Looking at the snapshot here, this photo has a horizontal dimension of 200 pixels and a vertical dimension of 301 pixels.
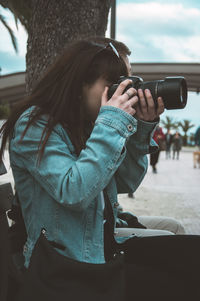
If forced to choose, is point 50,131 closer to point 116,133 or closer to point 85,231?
point 116,133

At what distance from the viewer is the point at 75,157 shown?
4.00ft

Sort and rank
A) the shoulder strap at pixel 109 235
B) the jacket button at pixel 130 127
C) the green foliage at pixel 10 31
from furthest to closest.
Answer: the green foliage at pixel 10 31 < the shoulder strap at pixel 109 235 < the jacket button at pixel 130 127

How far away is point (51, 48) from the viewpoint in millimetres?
2699

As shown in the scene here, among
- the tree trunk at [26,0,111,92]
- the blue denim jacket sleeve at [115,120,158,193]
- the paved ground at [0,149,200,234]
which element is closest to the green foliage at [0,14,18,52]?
the paved ground at [0,149,200,234]

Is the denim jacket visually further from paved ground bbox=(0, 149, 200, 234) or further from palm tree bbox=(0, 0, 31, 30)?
palm tree bbox=(0, 0, 31, 30)

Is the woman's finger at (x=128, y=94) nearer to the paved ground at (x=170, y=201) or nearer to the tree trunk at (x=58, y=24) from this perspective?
the tree trunk at (x=58, y=24)

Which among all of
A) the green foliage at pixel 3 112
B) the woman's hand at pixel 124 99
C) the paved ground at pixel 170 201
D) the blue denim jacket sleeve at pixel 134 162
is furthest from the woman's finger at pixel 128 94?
the green foliage at pixel 3 112

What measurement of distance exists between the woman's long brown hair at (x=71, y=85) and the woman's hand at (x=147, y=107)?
0.14 m

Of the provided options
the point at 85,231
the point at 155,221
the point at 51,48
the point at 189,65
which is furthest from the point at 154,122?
the point at 189,65

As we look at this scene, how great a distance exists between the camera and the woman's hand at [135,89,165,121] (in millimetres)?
1225

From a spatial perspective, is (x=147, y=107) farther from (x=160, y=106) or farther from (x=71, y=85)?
(x=71, y=85)

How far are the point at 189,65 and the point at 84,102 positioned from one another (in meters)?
8.40

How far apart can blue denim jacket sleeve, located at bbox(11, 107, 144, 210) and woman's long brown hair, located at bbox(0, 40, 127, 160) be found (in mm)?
63

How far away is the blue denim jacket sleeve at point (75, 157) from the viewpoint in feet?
3.49
